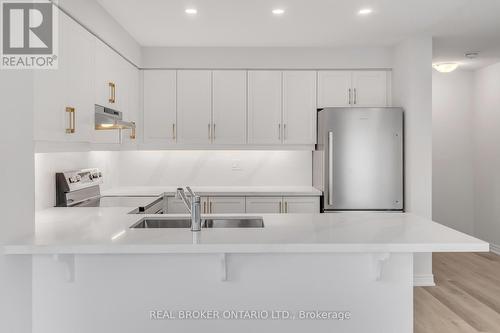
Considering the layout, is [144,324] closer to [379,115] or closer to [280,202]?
[280,202]

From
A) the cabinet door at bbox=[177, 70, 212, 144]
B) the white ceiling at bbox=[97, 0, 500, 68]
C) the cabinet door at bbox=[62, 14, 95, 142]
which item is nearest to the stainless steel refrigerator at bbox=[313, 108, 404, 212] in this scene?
the white ceiling at bbox=[97, 0, 500, 68]

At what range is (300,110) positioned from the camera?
4.86 metres

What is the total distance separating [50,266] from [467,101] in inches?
228

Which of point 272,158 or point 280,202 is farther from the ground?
point 272,158

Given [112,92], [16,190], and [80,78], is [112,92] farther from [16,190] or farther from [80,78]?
[16,190]

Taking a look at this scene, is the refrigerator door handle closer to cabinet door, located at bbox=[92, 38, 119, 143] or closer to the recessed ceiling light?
the recessed ceiling light

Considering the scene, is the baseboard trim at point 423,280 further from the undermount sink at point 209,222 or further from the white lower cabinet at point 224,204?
the undermount sink at point 209,222

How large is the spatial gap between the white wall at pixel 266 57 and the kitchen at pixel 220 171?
0.6 inches

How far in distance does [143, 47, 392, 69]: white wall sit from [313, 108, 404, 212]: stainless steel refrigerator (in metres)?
0.74

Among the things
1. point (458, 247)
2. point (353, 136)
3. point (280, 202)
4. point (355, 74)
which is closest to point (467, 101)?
point (355, 74)

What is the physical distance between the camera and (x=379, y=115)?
4.41m

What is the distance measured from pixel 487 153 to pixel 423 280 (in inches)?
95.0

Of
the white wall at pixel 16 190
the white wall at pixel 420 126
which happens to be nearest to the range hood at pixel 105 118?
the white wall at pixel 16 190

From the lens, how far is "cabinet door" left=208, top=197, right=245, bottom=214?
4.61 meters
